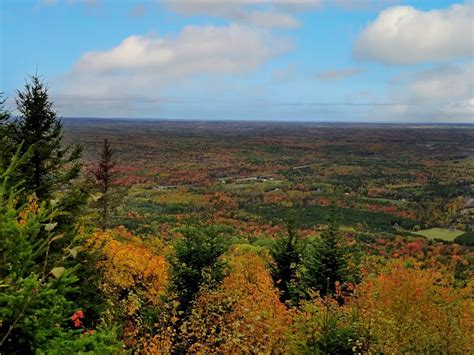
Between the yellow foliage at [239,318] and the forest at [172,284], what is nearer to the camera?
the forest at [172,284]

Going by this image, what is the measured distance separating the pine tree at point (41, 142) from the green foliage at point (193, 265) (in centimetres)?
690

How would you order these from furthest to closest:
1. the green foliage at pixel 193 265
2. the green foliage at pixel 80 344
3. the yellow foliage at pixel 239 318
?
the green foliage at pixel 193 265 < the yellow foliage at pixel 239 318 < the green foliage at pixel 80 344

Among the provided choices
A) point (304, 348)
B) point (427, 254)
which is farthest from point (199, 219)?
point (427, 254)

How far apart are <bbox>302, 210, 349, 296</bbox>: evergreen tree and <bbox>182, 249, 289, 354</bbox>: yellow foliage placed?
7.07ft

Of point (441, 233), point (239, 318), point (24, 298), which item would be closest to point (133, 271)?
point (239, 318)

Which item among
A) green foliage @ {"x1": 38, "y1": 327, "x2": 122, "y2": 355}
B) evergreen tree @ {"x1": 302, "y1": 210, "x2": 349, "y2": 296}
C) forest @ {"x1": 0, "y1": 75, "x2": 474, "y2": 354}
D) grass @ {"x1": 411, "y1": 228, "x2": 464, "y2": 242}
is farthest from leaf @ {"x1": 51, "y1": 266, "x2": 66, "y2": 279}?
grass @ {"x1": 411, "y1": 228, "x2": 464, "y2": 242}

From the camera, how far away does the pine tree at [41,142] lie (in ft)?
61.6

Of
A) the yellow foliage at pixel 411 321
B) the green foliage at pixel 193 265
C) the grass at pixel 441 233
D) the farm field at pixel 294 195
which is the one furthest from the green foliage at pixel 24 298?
the grass at pixel 441 233

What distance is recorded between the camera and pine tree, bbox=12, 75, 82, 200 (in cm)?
1877

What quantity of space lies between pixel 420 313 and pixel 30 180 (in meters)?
18.9

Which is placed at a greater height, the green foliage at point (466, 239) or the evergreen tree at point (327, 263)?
the evergreen tree at point (327, 263)

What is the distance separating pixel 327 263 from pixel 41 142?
49.7 feet

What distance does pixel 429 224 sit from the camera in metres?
106

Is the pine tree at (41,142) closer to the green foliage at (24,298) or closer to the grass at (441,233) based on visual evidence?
the green foliage at (24,298)
